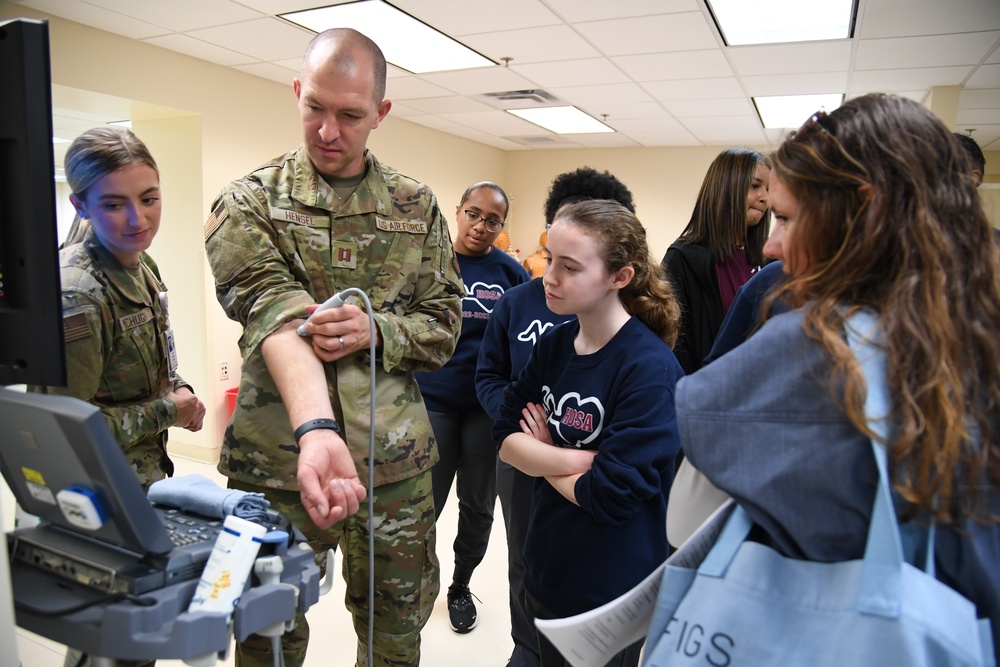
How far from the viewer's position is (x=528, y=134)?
7.31m

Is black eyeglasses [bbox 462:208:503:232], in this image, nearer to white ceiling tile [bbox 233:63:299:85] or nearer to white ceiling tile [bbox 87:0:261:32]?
white ceiling tile [bbox 87:0:261:32]

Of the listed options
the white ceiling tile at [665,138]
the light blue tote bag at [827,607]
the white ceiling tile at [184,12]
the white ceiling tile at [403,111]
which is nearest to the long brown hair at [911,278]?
the light blue tote bag at [827,607]

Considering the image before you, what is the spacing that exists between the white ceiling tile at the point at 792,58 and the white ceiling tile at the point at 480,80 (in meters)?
1.47

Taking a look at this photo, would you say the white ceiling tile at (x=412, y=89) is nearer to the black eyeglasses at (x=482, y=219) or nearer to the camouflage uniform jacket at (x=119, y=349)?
the black eyeglasses at (x=482, y=219)

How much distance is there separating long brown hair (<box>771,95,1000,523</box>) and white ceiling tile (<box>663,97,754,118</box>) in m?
4.89

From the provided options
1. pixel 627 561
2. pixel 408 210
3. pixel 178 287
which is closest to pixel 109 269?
pixel 408 210

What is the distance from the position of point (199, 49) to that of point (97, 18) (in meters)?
0.62

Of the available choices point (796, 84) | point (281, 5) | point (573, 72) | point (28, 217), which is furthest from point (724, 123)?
point (28, 217)

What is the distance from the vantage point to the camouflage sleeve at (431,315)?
1370mm

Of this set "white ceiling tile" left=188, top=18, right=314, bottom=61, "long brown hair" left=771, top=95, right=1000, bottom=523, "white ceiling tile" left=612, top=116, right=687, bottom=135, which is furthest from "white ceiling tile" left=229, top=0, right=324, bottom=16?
"white ceiling tile" left=612, top=116, right=687, bottom=135

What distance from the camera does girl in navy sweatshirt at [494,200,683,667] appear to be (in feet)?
4.43

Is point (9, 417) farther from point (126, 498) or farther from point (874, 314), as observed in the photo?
point (874, 314)

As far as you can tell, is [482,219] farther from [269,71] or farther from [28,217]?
[269,71]

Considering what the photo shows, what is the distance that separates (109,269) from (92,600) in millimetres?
1030
